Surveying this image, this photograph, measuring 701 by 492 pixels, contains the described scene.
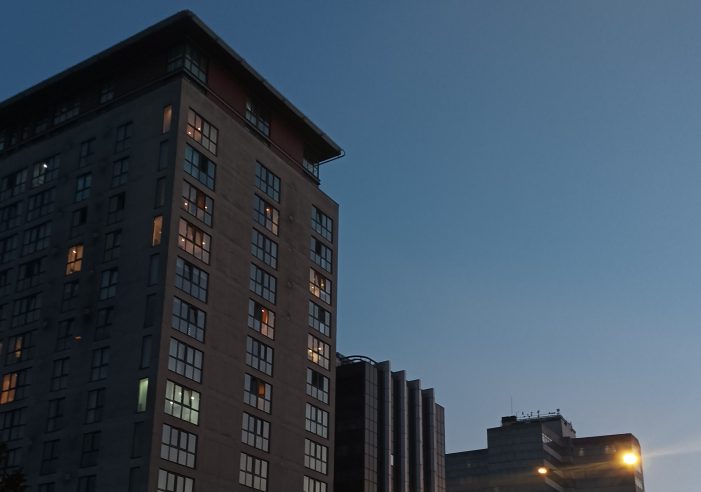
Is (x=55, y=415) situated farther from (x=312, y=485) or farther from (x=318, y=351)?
(x=318, y=351)

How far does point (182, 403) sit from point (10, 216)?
31.6 m

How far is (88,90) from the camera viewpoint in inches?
3962

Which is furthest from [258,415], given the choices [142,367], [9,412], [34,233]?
[34,233]

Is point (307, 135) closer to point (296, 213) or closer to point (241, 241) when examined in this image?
point (296, 213)

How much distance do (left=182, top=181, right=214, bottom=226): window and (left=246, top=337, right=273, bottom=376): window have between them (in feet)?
40.0

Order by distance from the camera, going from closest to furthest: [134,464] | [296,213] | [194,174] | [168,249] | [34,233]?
1. [134,464]
2. [168,249]
3. [194,174]
4. [34,233]
5. [296,213]

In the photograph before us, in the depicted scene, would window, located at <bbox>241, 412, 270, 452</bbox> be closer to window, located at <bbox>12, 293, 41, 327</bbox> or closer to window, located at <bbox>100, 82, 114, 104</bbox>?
window, located at <bbox>12, 293, 41, 327</bbox>

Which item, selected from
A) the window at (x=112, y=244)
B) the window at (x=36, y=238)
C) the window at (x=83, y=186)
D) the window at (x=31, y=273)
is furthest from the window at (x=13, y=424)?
the window at (x=83, y=186)

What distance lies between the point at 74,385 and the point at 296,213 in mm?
30636

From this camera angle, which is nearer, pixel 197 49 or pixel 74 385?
pixel 74 385

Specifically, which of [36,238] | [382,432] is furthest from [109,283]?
[382,432]

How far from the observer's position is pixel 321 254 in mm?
107875

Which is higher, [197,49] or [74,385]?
[197,49]

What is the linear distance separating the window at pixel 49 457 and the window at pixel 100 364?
6.37 metres
